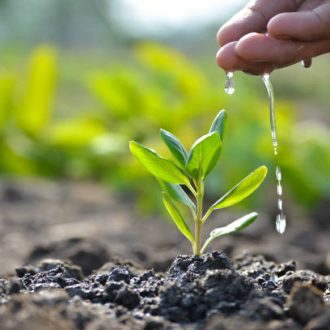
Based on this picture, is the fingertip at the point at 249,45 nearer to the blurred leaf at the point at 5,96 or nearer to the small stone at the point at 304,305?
the small stone at the point at 304,305

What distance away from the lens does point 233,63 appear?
6.32 ft

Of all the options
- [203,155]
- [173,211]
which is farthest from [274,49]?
[173,211]

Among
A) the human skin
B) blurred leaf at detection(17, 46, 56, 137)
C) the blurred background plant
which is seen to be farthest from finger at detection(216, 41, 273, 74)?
blurred leaf at detection(17, 46, 56, 137)

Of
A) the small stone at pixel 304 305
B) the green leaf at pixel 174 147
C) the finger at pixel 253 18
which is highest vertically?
the finger at pixel 253 18

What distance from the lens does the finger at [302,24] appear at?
6.04 feet

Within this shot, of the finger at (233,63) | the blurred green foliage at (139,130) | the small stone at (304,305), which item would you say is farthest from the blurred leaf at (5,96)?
the small stone at (304,305)

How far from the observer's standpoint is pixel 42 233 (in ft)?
13.3

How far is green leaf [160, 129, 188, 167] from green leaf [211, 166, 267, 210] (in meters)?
0.12

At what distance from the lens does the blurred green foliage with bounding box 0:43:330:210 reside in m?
4.67

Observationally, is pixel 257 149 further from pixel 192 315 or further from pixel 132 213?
pixel 192 315

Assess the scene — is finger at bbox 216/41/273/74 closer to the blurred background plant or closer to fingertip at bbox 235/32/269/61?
fingertip at bbox 235/32/269/61

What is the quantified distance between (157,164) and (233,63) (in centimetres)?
33

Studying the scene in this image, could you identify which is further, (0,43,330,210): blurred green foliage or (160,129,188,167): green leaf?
(0,43,330,210): blurred green foliage

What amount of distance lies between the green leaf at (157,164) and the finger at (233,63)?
12.1 inches
